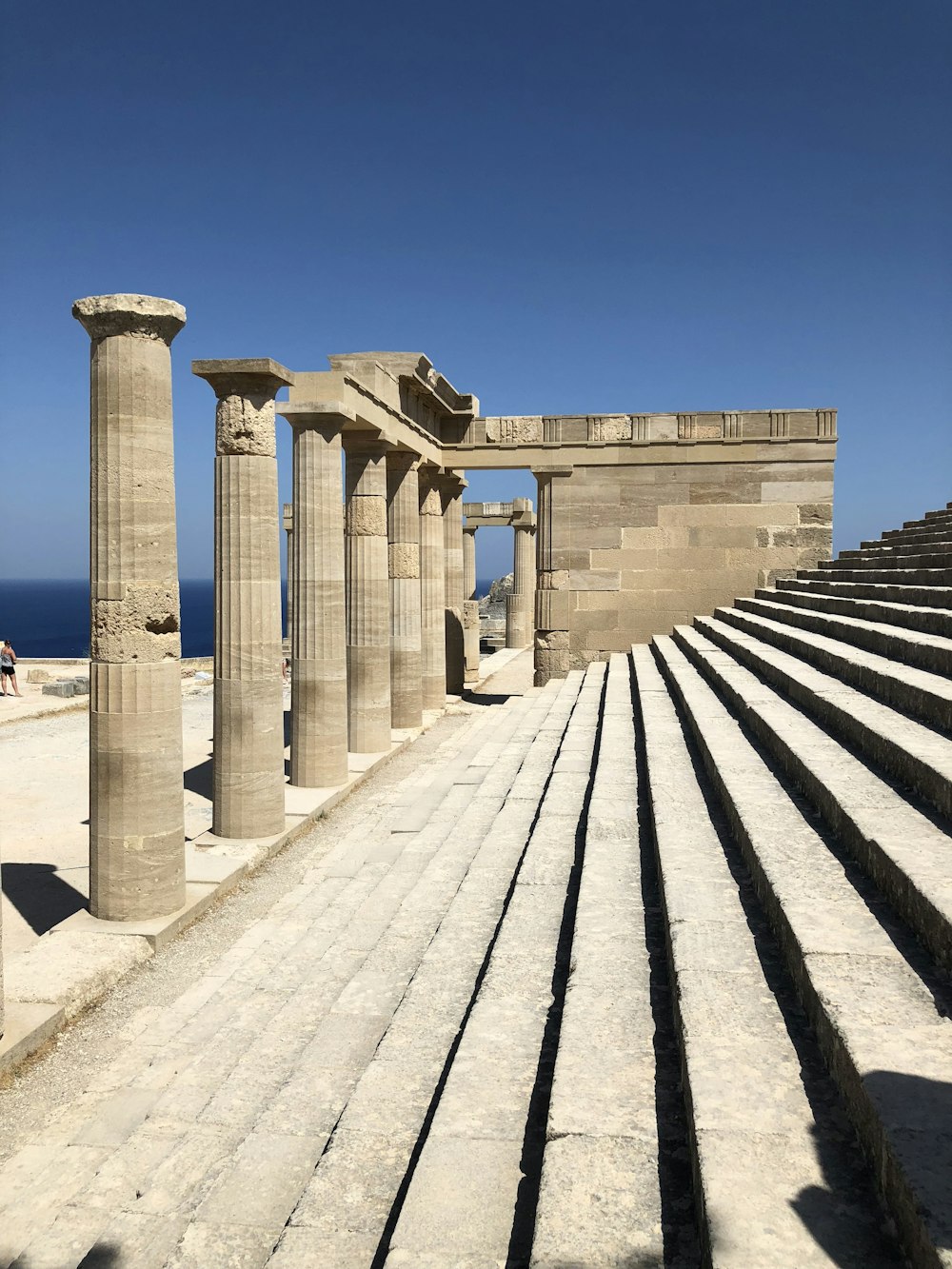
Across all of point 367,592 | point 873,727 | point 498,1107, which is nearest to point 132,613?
point 498,1107

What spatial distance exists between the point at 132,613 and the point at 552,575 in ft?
39.7

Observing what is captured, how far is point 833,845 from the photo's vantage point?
198 inches

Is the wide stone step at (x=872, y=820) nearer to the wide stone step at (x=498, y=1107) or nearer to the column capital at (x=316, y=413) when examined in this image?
the wide stone step at (x=498, y=1107)

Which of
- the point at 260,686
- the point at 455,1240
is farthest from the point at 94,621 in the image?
the point at 455,1240

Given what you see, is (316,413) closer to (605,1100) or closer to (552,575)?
(552,575)

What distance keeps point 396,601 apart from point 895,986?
1405 cm

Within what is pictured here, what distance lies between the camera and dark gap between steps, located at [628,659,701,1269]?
9.53 feet

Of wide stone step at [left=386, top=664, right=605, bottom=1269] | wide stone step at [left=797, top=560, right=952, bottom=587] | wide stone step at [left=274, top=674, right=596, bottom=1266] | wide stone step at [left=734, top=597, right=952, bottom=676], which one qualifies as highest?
wide stone step at [left=797, top=560, right=952, bottom=587]

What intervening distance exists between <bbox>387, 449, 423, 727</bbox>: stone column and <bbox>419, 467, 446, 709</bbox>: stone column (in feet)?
4.75

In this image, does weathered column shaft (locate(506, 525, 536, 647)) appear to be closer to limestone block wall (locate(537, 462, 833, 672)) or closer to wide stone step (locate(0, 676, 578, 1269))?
limestone block wall (locate(537, 462, 833, 672))

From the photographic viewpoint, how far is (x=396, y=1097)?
170 inches

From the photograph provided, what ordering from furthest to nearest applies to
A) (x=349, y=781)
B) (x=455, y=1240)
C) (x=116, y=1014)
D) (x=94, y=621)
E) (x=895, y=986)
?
(x=349, y=781) < (x=94, y=621) < (x=116, y=1014) < (x=895, y=986) < (x=455, y=1240)

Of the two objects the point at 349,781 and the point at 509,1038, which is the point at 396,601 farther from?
the point at 509,1038

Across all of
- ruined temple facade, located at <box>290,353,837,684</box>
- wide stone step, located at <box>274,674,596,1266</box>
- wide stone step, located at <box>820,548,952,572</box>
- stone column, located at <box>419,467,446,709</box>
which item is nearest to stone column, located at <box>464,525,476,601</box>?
stone column, located at <box>419,467,446,709</box>
